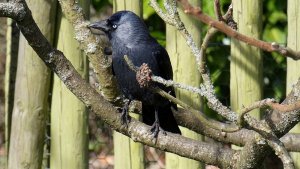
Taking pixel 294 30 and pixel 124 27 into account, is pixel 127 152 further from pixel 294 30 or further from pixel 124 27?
pixel 294 30

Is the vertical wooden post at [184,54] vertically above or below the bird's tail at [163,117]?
above

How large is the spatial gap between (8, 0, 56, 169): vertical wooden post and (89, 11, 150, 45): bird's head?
0.45 metres

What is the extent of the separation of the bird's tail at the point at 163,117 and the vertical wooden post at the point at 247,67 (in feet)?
1.56

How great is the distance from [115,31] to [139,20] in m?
0.16

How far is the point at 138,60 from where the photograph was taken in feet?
11.5

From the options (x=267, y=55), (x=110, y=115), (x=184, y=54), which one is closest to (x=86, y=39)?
(x=110, y=115)

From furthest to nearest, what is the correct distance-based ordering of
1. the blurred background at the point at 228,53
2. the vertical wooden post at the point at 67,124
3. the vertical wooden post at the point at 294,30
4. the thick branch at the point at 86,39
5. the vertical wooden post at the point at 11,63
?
the blurred background at the point at 228,53, the vertical wooden post at the point at 11,63, the vertical wooden post at the point at 67,124, the vertical wooden post at the point at 294,30, the thick branch at the point at 86,39

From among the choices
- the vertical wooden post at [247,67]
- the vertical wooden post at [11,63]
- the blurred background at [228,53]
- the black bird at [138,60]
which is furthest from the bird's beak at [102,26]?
the vertical wooden post at [11,63]

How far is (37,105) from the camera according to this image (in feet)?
13.1

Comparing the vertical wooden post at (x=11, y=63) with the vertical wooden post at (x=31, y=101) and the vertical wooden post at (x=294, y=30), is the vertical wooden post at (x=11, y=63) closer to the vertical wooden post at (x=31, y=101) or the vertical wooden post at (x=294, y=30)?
the vertical wooden post at (x=31, y=101)

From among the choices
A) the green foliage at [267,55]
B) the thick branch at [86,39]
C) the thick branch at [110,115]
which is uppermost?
the green foliage at [267,55]

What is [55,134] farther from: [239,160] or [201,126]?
[239,160]

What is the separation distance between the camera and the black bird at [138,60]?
3475 mm

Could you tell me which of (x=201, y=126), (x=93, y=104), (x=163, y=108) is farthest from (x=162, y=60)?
(x=93, y=104)
